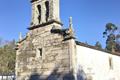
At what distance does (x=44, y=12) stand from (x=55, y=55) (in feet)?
14.5

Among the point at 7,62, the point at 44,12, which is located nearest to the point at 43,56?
the point at 44,12

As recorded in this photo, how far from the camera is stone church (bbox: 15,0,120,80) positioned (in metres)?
16.4

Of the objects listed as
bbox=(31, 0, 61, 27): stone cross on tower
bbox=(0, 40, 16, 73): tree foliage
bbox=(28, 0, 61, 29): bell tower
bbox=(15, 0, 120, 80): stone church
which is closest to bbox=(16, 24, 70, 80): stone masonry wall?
bbox=(15, 0, 120, 80): stone church

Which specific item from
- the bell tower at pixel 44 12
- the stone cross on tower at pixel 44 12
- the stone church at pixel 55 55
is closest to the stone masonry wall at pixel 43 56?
the stone church at pixel 55 55

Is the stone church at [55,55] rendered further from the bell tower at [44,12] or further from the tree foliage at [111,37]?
the tree foliage at [111,37]

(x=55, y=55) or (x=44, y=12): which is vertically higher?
(x=44, y=12)

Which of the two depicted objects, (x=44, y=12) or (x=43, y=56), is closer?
(x=43, y=56)

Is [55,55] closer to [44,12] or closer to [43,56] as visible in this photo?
[43,56]

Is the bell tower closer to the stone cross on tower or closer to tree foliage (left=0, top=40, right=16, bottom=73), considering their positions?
the stone cross on tower

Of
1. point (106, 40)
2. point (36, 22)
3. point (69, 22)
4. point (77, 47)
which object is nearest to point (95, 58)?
point (77, 47)

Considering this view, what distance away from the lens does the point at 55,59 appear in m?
17.3

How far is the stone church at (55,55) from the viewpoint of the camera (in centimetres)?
1639

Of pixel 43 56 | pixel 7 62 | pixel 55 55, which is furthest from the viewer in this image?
pixel 7 62

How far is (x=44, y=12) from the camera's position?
19625mm
